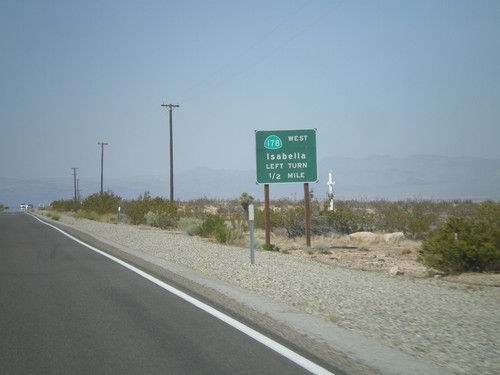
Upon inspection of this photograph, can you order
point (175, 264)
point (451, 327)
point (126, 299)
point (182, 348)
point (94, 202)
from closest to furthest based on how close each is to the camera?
point (182, 348), point (451, 327), point (126, 299), point (175, 264), point (94, 202)

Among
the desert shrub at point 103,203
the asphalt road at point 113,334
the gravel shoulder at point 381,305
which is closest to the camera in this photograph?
the asphalt road at point 113,334

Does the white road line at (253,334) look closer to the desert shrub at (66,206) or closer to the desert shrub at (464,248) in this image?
the desert shrub at (464,248)

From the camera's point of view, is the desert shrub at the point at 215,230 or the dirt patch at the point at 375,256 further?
the desert shrub at the point at 215,230

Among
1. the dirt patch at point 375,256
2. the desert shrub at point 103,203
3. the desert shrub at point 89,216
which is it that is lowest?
the dirt patch at point 375,256

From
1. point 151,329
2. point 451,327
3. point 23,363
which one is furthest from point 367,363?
point 23,363

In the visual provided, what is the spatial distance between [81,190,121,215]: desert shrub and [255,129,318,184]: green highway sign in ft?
145

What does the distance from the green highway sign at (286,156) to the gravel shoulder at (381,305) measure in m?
5.49

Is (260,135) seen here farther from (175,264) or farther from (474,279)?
(474,279)

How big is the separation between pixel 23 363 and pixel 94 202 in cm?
6169

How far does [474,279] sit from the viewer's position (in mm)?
13484

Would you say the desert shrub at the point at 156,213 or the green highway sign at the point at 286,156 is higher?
the green highway sign at the point at 286,156

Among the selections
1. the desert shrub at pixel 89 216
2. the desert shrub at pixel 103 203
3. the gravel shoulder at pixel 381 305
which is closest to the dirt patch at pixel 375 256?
the gravel shoulder at pixel 381 305

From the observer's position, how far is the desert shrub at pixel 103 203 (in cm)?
6306

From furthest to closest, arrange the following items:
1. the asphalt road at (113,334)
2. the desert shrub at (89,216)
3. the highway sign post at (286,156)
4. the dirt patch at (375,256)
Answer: the desert shrub at (89,216), the highway sign post at (286,156), the dirt patch at (375,256), the asphalt road at (113,334)
